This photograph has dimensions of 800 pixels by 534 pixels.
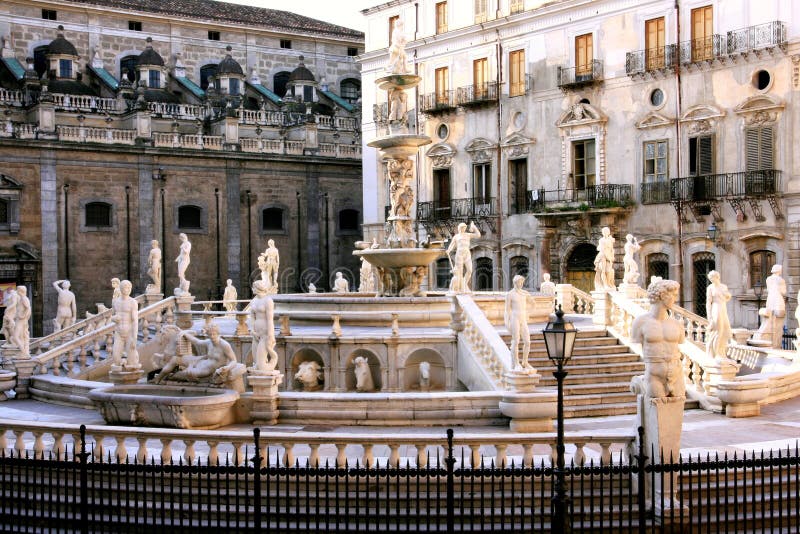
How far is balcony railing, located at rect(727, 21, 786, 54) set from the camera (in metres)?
28.6

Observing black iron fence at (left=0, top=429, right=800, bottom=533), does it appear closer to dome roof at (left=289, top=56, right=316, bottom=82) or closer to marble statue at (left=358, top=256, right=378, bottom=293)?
marble statue at (left=358, top=256, right=378, bottom=293)

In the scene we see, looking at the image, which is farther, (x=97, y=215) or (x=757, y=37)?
(x=97, y=215)

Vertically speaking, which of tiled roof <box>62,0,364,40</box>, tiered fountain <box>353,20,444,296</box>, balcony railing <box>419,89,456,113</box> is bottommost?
tiered fountain <box>353,20,444,296</box>

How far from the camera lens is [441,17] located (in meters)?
Answer: 39.7

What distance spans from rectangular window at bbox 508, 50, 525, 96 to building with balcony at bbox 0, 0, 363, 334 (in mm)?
10602

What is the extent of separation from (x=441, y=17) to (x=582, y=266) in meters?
12.3

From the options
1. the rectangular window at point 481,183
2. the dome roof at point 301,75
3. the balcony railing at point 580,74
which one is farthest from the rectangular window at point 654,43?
the dome roof at point 301,75

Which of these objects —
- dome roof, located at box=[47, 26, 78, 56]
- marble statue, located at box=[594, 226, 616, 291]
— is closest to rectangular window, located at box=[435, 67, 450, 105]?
dome roof, located at box=[47, 26, 78, 56]

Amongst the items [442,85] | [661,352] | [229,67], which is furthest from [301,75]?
[661,352]

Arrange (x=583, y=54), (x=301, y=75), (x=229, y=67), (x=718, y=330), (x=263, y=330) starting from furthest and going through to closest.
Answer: (x=301, y=75)
(x=229, y=67)
(x=583, y=54)
(x=718, y=330)
(x=263, y=330)

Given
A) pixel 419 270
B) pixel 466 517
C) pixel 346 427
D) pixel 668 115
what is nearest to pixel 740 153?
pixel 668 115

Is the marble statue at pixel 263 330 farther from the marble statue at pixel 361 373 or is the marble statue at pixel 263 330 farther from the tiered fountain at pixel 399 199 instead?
the tiered fountain at pixel 399 199

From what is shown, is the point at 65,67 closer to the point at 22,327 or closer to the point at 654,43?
the point at 22,327

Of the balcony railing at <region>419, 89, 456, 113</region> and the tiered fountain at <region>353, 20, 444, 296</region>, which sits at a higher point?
the balcony railing at <region>419, 89, 456, 113</region>
